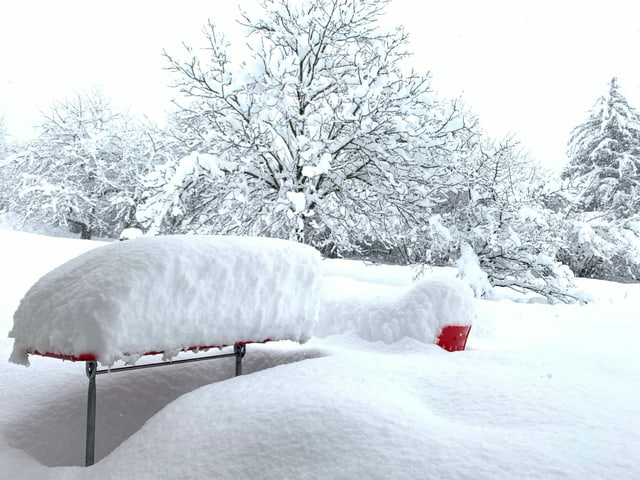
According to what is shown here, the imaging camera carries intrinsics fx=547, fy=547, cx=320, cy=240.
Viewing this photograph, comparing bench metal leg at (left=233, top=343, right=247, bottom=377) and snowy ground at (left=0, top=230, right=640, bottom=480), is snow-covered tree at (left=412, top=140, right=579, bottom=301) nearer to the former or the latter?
snowy ground at (left=0, top=230, right=640, bottom=480)

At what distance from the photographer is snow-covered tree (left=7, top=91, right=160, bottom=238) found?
29.3 metres

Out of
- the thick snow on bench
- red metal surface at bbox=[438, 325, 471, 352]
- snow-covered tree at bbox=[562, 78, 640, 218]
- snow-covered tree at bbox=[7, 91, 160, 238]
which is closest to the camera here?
the thick snow on bench

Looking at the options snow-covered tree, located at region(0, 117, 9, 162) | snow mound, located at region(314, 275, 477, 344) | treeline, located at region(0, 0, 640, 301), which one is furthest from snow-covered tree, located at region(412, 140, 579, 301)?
snow-covered tree, located at region(0, 117, 9, 162)

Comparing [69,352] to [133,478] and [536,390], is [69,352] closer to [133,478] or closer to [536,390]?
[133,478]

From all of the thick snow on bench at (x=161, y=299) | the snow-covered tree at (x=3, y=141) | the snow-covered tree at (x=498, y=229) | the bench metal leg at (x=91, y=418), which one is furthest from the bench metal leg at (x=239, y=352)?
the snow-covered tree at (x=3, y=141)

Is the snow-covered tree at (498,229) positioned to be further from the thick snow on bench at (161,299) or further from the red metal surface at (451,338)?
the thick snow on bench at (161,299)

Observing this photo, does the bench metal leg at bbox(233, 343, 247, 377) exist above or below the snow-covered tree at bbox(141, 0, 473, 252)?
below

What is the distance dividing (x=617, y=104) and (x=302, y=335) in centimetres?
2717

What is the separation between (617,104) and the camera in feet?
86.0

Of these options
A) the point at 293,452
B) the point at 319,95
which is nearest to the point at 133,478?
the point at 293,452

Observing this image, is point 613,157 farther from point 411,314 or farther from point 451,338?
point 411,314

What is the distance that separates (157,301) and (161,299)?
28 mm

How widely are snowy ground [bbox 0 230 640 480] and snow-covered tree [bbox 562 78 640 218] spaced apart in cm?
2352

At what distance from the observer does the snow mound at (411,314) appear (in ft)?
17.9
